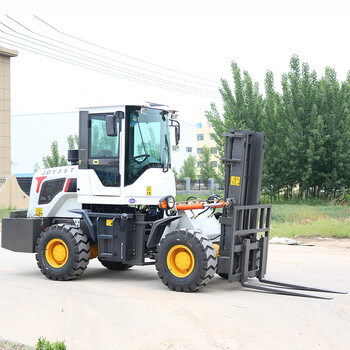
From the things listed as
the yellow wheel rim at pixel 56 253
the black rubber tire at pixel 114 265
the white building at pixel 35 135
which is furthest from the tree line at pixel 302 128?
the white building at pixel 35 135

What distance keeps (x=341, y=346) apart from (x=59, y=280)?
5.59 m

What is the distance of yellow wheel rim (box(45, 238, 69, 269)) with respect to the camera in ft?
34.4

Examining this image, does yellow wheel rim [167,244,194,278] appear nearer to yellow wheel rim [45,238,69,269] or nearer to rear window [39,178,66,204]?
yellow wheel rim [45,238,69,269]

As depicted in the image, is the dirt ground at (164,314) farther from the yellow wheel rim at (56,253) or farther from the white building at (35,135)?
the white building at (35,135)

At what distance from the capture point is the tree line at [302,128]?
33.2 metres

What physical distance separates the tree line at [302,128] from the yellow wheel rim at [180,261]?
80.8 ft

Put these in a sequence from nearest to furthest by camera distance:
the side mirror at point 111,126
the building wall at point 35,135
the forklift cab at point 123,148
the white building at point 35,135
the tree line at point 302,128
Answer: the side mirror at point 111,126
the forklift cab at point 123,148
the tree line at point 302,128
the white building at point 35,135
the building wall at point 35,135

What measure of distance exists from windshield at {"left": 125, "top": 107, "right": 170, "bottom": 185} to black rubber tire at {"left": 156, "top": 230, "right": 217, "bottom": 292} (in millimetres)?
1466

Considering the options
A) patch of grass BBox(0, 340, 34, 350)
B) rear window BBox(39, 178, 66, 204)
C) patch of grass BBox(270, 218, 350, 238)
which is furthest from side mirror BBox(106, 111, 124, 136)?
patch of grass BBox(270, 218, 350, 238)

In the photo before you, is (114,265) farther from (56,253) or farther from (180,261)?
(180,261)

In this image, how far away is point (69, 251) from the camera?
33.7 feet

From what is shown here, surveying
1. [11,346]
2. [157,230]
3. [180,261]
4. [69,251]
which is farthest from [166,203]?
[11,346]

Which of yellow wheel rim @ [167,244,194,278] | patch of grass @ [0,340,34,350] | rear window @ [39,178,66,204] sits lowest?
patch of grass @ [0,340,34,350]

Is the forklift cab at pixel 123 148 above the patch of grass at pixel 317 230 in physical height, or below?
above
